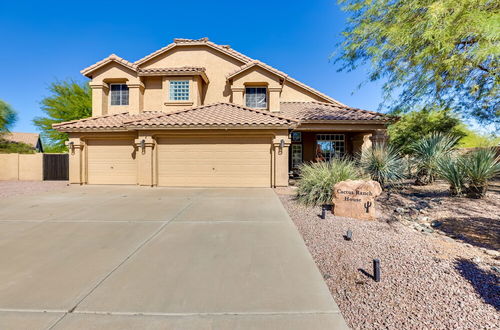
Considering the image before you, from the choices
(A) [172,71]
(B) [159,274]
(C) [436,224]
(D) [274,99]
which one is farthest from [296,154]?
(B) [159,274]

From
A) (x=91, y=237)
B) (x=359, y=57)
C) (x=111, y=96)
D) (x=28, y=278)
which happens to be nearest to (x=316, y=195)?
(x=91, y=237)

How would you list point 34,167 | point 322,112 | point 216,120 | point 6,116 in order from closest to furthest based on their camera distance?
point 216,120 < point 322,112 < point 34,167 < point 6,116

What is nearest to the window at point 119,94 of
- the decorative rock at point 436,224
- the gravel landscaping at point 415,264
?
the gravel landscaping at point 415,264

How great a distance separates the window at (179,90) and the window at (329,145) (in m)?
8.91

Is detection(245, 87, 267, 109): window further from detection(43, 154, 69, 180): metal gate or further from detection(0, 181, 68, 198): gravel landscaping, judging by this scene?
detection(43, 154, 69, 180): metal gate

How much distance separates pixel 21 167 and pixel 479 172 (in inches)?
940

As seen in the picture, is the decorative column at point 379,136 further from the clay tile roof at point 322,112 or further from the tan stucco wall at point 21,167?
the tan stucco wall at point 21,167

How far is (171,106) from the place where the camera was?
42.5ft

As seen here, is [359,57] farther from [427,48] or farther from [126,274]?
[126,274]

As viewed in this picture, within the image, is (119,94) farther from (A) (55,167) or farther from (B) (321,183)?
(B) (321,183)

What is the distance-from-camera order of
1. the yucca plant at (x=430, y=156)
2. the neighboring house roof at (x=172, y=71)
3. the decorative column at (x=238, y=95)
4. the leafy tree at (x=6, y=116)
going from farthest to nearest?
the leafy tree at (x=6, y=116) < the decorative column at (x=238, y=95) < the neighboring house roof at (x=172, y=71) < the yucca plant at (x=430, y=156)

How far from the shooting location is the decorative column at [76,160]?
10883mm

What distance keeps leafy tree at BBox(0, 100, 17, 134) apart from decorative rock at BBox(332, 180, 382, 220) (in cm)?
3059

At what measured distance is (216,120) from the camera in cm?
986
